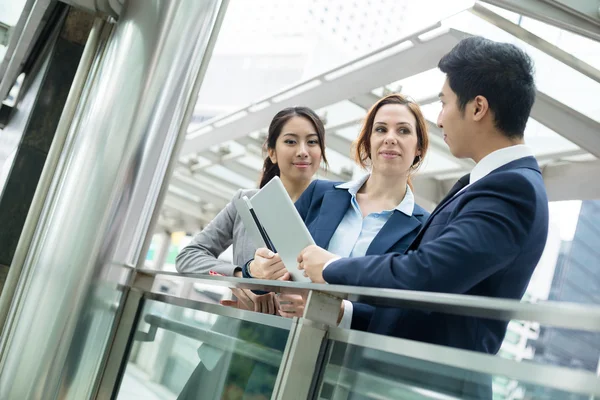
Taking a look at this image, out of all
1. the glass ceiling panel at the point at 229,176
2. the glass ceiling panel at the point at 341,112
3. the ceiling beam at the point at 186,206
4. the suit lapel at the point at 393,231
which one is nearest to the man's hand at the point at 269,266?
the suit lapel at the point at 393,231

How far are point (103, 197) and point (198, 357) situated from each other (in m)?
1.20

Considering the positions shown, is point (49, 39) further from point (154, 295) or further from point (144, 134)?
point (154, 295)

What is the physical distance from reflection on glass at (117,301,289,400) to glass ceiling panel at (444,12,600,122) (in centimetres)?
452

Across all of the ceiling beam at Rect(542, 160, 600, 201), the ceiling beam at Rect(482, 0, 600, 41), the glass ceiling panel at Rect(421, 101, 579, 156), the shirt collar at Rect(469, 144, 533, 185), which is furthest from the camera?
the ceiling beam at Rect(542, 160, 600, 201)

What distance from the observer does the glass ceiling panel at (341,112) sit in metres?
9.20

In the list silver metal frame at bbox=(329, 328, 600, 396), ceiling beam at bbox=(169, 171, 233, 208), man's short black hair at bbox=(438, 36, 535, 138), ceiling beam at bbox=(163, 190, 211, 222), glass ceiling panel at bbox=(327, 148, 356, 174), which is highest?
glass ceiling panel at bbox=(327, 148, 356, 174)

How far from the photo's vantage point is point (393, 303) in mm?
1620

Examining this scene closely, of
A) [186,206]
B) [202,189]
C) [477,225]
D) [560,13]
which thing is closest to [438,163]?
[560,13]

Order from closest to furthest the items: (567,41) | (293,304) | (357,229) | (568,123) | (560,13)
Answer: (293,304) < (357,229) < (560,13) < (567,41) < (568,123)

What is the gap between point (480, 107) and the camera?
2129 mm

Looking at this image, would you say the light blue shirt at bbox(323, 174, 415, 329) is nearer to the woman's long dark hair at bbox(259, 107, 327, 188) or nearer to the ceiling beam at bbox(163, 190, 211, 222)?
the woman's long dark hair at bbox(259, 107, 327, 188)

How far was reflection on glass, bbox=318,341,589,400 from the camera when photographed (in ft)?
4.50

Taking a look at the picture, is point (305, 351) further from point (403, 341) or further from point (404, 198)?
point (404, 198)

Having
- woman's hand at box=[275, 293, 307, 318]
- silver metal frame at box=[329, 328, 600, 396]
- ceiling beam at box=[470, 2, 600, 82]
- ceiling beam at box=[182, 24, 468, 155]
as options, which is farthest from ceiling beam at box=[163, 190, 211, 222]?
silver metal frame at box=[329, 328, 600, 396]
